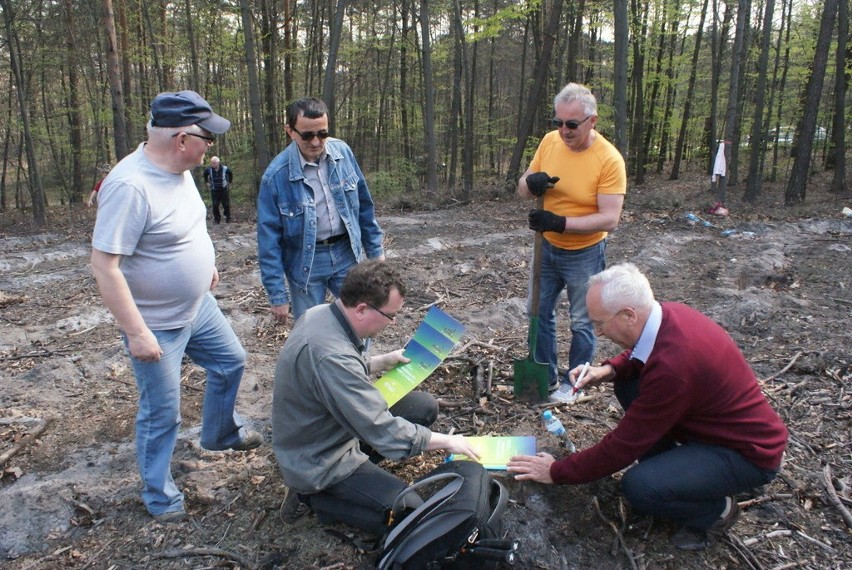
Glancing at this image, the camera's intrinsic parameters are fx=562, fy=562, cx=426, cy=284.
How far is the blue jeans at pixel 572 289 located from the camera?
3.79 meters

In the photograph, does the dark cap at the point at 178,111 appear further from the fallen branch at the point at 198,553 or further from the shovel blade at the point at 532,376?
the shovel blade at the point at 532,376

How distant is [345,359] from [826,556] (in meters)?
2.45

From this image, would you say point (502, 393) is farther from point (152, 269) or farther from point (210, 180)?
point (210, 180)

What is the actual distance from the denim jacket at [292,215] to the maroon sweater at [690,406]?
1.93 m

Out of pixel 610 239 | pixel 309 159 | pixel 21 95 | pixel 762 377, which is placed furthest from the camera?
pixel 21 95

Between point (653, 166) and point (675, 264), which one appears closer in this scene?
point (675, 264)

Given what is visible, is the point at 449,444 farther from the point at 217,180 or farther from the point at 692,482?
the point at 217,180

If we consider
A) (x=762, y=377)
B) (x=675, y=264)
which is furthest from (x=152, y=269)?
(x=675, y=264)

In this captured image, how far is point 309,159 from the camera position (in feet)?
11.4

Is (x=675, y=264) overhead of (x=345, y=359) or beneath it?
beneath

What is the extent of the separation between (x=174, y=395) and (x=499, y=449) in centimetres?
173

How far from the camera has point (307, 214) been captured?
348 cm

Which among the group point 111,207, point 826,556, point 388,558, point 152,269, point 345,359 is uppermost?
point 111,207

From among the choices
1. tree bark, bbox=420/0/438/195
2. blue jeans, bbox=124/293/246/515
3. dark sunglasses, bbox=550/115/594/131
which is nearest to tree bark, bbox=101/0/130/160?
tree bark, bbox=420/0/438/195
